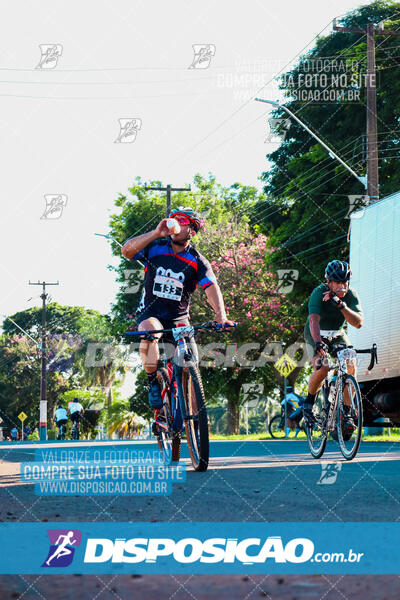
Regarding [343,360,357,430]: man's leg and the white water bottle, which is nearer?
the white water bottle

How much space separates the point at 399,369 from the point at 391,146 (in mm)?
12981

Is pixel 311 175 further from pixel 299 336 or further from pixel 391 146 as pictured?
pixel 299 336

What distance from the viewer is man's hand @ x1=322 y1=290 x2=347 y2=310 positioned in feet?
27.8

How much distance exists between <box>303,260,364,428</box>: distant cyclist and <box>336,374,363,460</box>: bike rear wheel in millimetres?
58

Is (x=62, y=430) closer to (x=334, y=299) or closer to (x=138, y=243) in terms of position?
(x=334, y=299)

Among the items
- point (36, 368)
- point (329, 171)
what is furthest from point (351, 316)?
point (36, 368)

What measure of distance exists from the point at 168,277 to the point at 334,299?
1.98 meters

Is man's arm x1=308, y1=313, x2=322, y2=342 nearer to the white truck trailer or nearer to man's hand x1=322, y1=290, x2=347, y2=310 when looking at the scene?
man's hand x1=322, y1=290, x2=347, y2=310

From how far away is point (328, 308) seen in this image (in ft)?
28.8

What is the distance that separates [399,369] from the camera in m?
13.3

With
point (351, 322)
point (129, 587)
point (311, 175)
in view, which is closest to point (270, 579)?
point (129, 587)

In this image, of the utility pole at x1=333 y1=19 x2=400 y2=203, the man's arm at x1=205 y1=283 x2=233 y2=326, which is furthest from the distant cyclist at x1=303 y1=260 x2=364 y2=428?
the utility pole at x1=333 y1=19 x2=400 y2=203

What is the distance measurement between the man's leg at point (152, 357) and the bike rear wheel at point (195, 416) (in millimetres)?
411

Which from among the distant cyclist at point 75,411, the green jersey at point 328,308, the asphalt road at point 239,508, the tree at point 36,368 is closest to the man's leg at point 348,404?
the asphalt road at point 239,508
